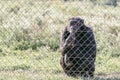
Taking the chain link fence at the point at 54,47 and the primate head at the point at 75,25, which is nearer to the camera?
the primate head at the point at 75,25

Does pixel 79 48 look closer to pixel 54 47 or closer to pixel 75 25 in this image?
pixel 75 25

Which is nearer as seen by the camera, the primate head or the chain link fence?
the primate head

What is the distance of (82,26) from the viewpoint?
6984 mm

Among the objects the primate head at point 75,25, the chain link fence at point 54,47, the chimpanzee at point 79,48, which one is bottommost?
the chain link fence at point 54,47

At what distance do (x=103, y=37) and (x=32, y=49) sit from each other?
1.95 meters

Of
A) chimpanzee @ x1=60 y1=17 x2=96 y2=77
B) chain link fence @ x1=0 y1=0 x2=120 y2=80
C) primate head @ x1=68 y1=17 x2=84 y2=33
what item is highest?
primate head @ x1=68 y1=17 x2=84 y2=33

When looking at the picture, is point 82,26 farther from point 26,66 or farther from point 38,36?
point 38,36

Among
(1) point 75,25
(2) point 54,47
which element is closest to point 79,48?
(1) point 75,25

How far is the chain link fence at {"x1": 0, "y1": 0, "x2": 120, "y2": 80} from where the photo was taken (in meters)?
7.01

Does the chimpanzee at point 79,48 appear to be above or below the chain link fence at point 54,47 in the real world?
above

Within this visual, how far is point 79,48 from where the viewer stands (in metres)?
7.00

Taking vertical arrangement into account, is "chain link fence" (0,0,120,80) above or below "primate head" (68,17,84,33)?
below

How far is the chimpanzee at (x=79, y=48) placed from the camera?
273 inches

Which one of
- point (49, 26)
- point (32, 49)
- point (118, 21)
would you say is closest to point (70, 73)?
point (32, 49)
